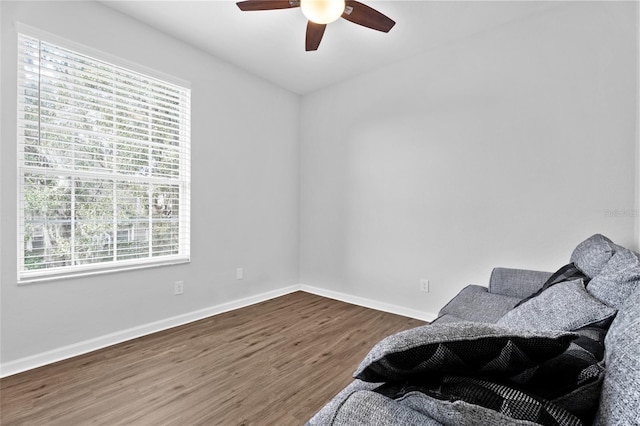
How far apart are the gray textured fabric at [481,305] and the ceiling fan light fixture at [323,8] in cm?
201

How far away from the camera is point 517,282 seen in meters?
2.18

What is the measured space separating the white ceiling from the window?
553mm

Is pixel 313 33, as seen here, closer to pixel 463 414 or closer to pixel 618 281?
pixel 618 281

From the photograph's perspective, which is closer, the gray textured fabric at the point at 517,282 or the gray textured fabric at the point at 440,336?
the gray textured fabric at the point at 440,336

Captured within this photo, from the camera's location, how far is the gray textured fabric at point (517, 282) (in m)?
2.12

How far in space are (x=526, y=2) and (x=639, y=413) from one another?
296 cm

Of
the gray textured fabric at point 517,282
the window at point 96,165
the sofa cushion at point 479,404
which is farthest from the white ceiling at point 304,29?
the sofa cushion at point 479,404

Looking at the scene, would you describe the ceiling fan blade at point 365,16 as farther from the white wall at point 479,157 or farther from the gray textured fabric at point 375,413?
the gray textured fabric at point 375,413

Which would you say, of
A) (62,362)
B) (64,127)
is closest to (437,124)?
(64,127)

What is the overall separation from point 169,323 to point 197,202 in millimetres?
1198

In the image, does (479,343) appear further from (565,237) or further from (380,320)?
(380,320)

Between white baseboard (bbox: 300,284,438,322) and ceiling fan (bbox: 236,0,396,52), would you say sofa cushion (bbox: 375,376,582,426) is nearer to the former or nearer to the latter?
ceiling fan (bbox: 236,0,396,52)

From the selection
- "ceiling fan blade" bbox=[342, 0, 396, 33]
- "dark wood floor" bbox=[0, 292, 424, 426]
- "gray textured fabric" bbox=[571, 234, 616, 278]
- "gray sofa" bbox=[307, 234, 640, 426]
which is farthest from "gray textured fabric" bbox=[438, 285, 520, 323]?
"ceiling fan blade" bbox=[342, 0, 396, 33]

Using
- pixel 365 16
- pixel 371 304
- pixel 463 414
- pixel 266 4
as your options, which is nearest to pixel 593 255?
pixel 463 414
